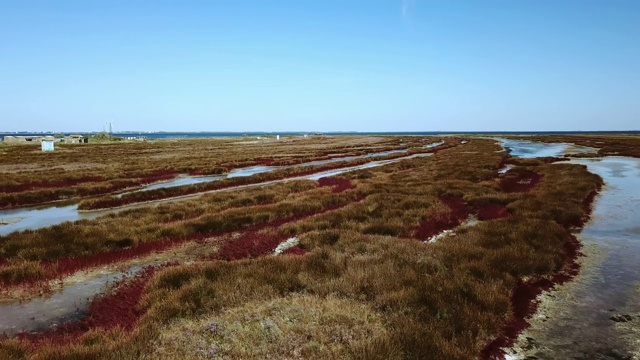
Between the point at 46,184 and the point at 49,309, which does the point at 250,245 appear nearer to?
the point at 49,309

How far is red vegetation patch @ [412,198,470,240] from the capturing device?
1854 centimetres

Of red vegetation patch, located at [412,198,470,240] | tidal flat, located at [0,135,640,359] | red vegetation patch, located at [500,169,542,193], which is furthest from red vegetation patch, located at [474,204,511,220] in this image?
red vegetation patch, located at [500,169,542,193]

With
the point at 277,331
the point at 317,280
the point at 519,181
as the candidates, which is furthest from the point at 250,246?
the point at 519,181

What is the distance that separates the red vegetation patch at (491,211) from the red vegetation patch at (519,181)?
8.15 m

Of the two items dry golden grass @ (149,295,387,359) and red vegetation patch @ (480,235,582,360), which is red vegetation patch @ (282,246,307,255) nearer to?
dry golden grass @ (149,295,387,359)

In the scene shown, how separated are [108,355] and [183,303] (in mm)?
2824

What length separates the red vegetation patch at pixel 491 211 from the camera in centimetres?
2150

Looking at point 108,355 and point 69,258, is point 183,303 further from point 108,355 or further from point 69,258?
point 69,258

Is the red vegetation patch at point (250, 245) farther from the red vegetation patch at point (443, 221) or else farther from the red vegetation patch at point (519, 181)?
the red vegetation patch at point (519, 181)

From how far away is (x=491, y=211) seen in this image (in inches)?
902

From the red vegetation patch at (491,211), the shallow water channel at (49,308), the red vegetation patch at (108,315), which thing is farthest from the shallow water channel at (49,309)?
the red vegetation patch at (491,211)

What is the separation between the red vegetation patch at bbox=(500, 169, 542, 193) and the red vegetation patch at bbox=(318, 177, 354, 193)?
1380cm

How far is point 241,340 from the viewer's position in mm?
7785

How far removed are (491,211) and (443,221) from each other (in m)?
4.26
